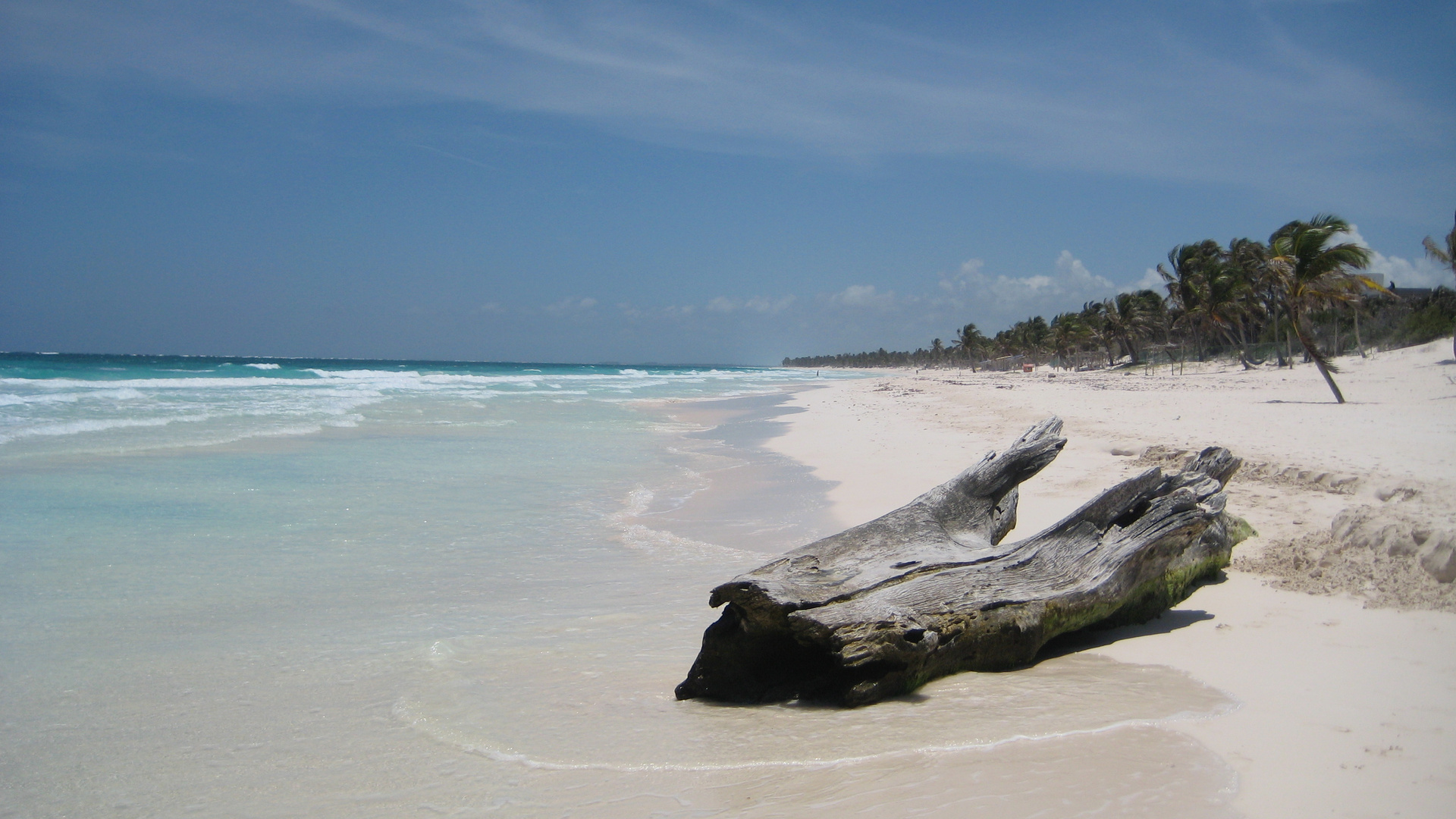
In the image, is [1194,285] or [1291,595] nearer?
[1291,595]

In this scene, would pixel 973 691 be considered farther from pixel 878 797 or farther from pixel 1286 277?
pixel 1286 277

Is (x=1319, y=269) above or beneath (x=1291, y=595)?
above

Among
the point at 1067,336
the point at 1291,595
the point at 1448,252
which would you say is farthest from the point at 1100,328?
the point at 1291,595

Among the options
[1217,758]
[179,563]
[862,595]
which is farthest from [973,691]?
[179,563]

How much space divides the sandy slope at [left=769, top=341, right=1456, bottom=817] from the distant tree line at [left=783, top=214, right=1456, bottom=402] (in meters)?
3.84

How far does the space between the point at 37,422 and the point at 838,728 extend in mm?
21779

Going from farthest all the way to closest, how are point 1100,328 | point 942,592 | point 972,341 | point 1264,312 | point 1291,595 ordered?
point 972,341
point 1100,328
point 1264,312
point 1291,595
point 942,592

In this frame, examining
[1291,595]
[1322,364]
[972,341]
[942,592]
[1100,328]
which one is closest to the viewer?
[942,592]

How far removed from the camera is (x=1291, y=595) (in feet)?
16.7

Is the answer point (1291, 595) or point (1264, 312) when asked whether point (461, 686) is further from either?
point (1264, 312)

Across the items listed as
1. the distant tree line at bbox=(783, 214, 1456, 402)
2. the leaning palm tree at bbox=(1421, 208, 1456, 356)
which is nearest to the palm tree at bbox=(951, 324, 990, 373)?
the distant tree line at bbox=(783, 214, 1456, 402)

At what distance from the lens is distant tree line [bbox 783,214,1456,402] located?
21.0 metres

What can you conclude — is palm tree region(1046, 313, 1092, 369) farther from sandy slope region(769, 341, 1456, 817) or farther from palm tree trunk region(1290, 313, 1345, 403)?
sandy slope region(769, 341, 1456, 817)

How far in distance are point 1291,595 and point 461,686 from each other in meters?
5.33
